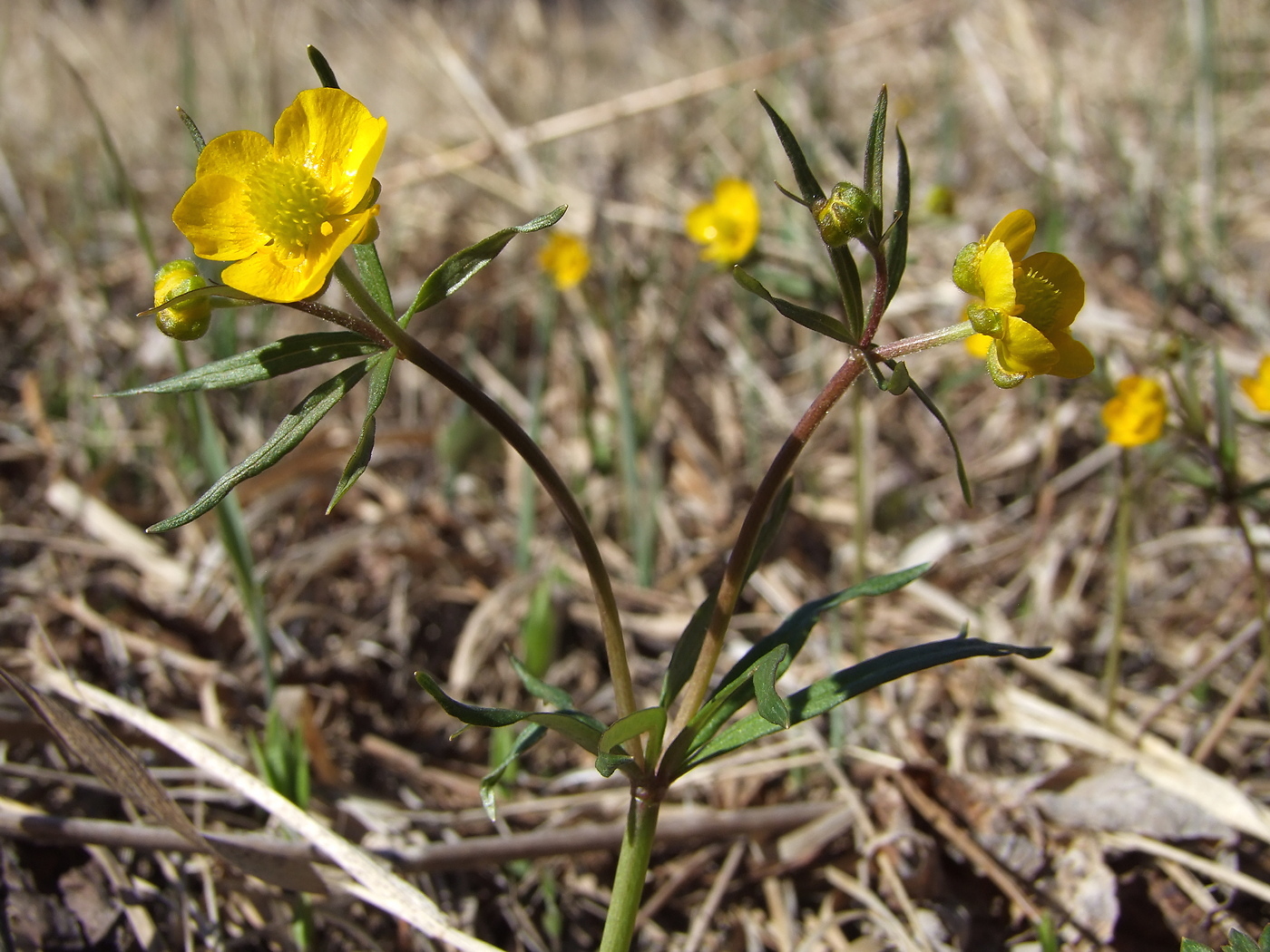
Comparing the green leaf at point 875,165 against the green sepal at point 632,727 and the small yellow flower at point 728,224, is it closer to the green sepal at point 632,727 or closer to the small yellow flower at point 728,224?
the green sepal at point 632,727

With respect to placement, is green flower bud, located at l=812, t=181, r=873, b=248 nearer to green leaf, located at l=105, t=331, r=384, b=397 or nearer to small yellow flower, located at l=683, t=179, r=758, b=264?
green leaf, located at l=105, t=331, r=384, b=397

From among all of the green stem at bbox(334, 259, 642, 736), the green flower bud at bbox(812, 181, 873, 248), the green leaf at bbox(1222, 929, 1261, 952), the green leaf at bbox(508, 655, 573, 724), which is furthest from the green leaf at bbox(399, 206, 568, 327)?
the green leaf at bbox(1222, 929, 1261, 952)

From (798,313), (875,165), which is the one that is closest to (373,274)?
(798,313)

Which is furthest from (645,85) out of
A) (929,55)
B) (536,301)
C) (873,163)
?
(873,163)

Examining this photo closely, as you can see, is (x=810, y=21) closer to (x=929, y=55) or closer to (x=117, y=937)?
(x=929, y=55)

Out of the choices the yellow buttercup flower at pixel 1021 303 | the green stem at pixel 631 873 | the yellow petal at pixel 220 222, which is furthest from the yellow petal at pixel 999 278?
the yellow petal at pixel 220 222
